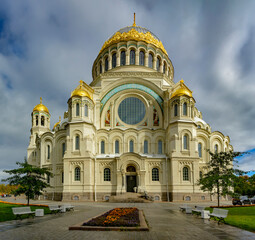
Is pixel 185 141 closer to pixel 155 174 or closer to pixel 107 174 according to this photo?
pixel 155 174

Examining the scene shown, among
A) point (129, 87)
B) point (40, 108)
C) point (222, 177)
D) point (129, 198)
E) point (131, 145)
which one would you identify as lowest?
point (129, 198)

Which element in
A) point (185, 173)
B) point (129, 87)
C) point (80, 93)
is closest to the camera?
point (185, 173)

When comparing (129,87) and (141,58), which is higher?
(141,58)

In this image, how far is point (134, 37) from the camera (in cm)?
4681

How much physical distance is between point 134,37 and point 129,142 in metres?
20.6

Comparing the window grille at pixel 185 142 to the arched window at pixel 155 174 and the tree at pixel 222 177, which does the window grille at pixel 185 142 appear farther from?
the tree at pixel 222 177

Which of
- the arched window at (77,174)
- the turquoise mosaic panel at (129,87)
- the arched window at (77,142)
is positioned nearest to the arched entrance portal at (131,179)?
the arched window at (77,174)

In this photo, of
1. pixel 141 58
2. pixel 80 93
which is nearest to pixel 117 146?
pixel 80 93

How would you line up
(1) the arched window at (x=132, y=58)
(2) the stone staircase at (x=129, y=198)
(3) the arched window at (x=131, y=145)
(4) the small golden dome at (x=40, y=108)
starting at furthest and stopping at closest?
(4) the small golden dome at (x=40, y=108), (1) the arched window at (x=132, y=58), (3) the arched window at (x=131, y=145), (2) the stone staircase at (x=129, y=198)

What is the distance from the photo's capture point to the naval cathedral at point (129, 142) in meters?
34.3

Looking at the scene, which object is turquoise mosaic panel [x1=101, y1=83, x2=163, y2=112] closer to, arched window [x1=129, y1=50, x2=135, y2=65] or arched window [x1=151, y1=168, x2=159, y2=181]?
arched window [x1=129, y1=50, x2=135, y2=65]

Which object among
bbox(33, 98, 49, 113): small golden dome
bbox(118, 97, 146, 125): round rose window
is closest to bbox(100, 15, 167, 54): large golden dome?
bbox(118, 97, 146, 125): round rose window

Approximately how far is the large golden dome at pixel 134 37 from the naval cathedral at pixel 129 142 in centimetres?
433

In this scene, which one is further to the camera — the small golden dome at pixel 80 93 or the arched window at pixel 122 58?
the arched window at pixel 122 58
